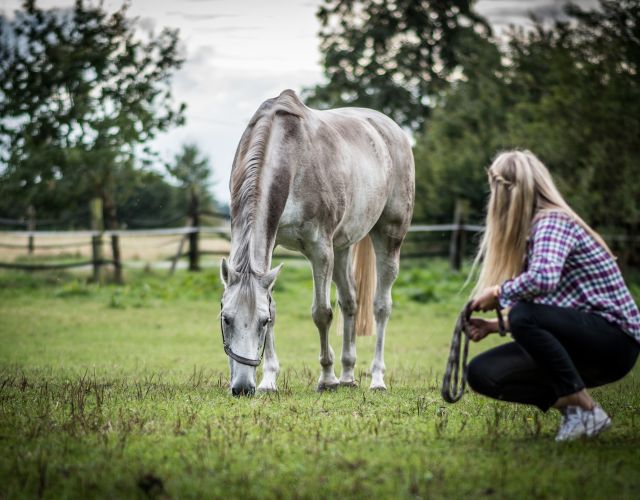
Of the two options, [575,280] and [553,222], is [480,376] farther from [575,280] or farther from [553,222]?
[553,222]

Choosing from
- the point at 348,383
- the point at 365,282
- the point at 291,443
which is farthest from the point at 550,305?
the point at 365,282

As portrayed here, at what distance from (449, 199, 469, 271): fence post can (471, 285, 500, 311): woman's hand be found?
13917mm

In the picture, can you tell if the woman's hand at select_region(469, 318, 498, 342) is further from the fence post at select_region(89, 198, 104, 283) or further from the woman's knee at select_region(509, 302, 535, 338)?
the fence post at select_region(89, 198, 104, 283)

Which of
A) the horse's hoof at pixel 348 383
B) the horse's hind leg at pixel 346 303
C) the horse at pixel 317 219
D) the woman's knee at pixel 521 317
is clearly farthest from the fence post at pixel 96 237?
the woman's knee at pixel 521 317

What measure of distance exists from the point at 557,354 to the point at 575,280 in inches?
15.4

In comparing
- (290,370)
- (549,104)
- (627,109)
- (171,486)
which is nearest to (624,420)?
(171,486)

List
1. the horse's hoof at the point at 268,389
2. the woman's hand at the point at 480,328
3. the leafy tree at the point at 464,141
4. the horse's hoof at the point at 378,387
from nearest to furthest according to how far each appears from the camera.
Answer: the woman's hand at the point at 480,328 < the horse's hoof at the point at 268,389 < the horse's hoof at the point at 378,387 < the leafy tree at the point at 464,141

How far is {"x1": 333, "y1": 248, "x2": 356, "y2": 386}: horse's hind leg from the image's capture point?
21.4ft

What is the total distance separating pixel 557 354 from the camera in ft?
12.3

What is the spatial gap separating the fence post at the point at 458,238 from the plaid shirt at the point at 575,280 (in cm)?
1393

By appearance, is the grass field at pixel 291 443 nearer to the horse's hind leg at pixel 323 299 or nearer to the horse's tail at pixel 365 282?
the horse's hind leg at pixel 323 299

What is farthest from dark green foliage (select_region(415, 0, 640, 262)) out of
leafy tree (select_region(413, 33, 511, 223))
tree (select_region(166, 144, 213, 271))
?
tree (select_region(166, 144, 213, 271))

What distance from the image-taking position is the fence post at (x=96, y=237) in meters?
15.8

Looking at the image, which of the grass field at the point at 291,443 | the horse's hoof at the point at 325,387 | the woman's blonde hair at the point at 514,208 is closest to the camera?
the grass field at the point at 291,443
